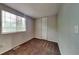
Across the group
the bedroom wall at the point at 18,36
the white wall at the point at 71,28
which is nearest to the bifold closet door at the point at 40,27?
the bedroom wall at the point at 18,36

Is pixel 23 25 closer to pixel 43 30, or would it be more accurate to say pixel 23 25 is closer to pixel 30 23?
pixel 30 23

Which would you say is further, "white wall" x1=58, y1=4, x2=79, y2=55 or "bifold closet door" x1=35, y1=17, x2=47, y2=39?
"bifold closet door" x1=35, y1=17, x2=47, y2=39

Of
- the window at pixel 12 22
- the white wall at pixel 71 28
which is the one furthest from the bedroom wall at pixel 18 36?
the white wall at pixel 71 28

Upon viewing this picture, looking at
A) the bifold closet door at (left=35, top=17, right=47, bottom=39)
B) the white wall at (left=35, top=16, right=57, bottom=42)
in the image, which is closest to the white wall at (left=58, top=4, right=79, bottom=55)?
the white wall at (left=35, top=16, right=57, bottom=42)

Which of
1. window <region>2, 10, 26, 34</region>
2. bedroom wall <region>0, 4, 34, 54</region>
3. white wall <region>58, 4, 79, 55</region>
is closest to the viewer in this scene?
white wall <region>58, 4, 79, 55</region>

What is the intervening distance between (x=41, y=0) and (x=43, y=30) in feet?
2.93

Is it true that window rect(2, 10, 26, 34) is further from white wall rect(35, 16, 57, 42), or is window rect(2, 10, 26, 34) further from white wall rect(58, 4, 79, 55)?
white wall rect(58, 4, 79, 55)

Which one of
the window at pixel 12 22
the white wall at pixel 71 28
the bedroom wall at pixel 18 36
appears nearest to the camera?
the white wall at pixel 71 28

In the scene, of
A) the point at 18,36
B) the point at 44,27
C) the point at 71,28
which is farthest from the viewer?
the point at 18,36

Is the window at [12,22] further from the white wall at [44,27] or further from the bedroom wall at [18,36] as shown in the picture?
the white wall at [44,27]

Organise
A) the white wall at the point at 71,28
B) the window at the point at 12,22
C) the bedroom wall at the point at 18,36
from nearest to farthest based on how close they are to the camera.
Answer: the white wall at the point at 71,28
the window at the point at 12,22
the bedroom wall at the point at 18,36

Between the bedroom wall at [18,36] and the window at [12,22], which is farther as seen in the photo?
the bedroom wall at [18,36]

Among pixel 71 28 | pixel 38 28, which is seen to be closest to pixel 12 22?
pixel 38 28

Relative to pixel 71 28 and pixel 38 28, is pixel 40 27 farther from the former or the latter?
pixel 71 28
